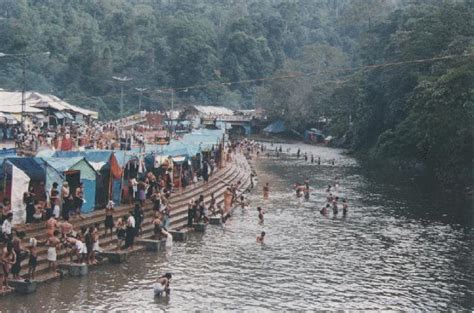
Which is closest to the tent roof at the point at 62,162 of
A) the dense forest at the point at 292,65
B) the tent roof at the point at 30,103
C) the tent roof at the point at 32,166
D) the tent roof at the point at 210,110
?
the tent roof at the point at 32,166

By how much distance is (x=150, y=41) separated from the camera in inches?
4865

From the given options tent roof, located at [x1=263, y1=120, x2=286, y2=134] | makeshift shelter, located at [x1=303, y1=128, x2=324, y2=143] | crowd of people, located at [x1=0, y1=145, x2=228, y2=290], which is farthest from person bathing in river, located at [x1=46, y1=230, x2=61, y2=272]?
tent roof, located at [x1=263, y1=120, x2=286, y2=134]

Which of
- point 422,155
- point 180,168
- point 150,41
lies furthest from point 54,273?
point 150,41

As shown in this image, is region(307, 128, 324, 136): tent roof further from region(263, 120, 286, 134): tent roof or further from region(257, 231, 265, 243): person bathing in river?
region(257, 231, 265, 243): person bathing in river

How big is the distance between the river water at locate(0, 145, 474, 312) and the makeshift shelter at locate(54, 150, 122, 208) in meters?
3.40

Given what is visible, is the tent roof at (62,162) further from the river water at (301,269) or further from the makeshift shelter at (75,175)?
the river water at (301,269)

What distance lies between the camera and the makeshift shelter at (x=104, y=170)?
82.9 feet

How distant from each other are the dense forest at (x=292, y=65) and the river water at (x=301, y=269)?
33.3ft

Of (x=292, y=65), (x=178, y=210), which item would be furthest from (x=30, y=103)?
(x=292, y=65)

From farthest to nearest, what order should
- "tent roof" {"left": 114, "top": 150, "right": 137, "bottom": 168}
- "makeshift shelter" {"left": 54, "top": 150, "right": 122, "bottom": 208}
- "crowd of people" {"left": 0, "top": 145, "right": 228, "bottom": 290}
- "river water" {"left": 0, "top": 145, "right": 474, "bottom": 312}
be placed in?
"tent roof" {"left": 114, "top": 150, "right": 137, "bottom": 168} < "makeshift shelter" {"left": 54, "top": 150, "right": 122, "bottom": 208} < "river water" {"left": 0, "top": 145, "right": 474, "bottom": 312} < "crowd of people" {"left": 0, "top": 145, "right": 228, "bottom": 290}

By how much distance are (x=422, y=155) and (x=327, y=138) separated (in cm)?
3889

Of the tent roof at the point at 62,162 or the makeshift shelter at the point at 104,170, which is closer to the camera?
the tent roof at the point at 62,162

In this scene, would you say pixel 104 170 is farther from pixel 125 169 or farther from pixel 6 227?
pixel 6 227

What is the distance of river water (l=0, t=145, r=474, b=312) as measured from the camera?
18.4 meters
